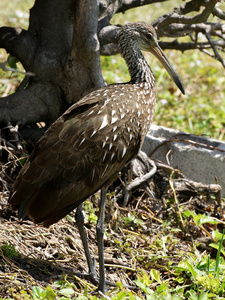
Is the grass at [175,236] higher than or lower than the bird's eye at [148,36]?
lower

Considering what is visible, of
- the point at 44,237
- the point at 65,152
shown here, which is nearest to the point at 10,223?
the point at 44,237

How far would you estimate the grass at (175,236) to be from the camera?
3.39m

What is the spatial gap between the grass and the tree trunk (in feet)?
2.31

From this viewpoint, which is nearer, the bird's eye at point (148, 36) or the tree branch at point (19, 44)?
the bird's eye at point (148, 36)

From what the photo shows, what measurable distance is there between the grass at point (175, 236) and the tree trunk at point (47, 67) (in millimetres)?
704

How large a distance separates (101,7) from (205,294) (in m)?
2.85

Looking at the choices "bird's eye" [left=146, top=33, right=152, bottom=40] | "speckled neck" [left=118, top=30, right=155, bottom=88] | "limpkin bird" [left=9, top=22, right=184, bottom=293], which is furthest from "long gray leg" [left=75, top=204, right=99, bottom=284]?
"bird's eye" [left=146, top=33, right=152, bottom=40]

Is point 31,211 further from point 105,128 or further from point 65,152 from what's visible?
point 105,128

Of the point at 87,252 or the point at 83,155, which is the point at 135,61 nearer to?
the point at 83,155

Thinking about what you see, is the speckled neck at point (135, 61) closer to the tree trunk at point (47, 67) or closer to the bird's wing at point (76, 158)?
the tree trunk at point (47, 67)

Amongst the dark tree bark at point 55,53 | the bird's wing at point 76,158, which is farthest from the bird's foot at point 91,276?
the dark tree bark at point 55,53

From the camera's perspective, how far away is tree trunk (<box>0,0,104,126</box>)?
4.63m

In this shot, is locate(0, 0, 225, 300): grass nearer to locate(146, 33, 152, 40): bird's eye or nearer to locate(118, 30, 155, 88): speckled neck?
locate(118, 30, 155, 88): speckled neck

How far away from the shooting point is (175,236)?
4.41m
